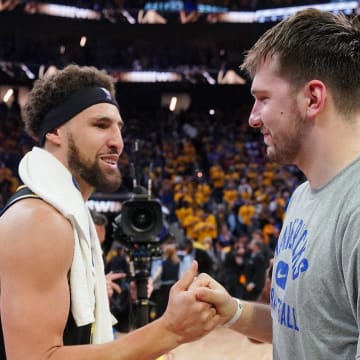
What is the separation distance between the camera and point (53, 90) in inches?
88.8

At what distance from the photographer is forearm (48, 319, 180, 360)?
1.67 metres

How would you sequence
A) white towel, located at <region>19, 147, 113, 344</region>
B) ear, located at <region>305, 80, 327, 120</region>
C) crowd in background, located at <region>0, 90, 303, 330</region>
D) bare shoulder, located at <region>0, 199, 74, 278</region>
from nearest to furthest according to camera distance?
ear, located at <region>305, 80, 327, 120</region>
bare shoulder, located at <region>0, 199, 74, 278</region>
white towel, located at <region>19, 147, 113, 344</region>
crowd in background, located at <region>0, 90, 303, 330</region>

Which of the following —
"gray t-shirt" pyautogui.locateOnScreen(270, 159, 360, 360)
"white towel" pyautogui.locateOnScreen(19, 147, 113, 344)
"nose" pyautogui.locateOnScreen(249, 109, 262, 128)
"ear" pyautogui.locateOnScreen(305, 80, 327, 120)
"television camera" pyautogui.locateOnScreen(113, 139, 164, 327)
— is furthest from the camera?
"television camera" pyautogui.locateOnScreen(113, 139, 164, 327)

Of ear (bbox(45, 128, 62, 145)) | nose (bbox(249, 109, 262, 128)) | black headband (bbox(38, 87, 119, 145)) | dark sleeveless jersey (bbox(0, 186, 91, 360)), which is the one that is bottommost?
dark sleeveless jersey (bbox(0, 186, 91, 360))

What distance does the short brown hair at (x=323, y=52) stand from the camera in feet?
4.81

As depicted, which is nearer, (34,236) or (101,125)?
(34,236)

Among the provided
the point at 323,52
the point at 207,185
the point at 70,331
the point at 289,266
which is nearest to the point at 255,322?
the point at 289,266

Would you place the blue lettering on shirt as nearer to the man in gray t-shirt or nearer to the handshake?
the man in gray t-shirt

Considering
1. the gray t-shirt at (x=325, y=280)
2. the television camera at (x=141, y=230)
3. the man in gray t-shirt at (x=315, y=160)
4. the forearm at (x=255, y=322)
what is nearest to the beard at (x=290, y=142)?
the man in gray t-shirt at (x=315, y=160)

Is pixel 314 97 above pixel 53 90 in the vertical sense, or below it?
below

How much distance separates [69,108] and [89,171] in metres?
0.25

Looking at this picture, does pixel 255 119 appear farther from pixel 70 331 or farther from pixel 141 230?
pixel 141 230

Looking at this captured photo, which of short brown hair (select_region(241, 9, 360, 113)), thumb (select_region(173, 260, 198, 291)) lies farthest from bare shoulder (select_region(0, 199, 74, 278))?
short brown hair (select_region(241, 9, 360, 113))

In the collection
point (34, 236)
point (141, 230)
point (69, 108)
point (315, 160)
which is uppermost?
point (69, 108)
